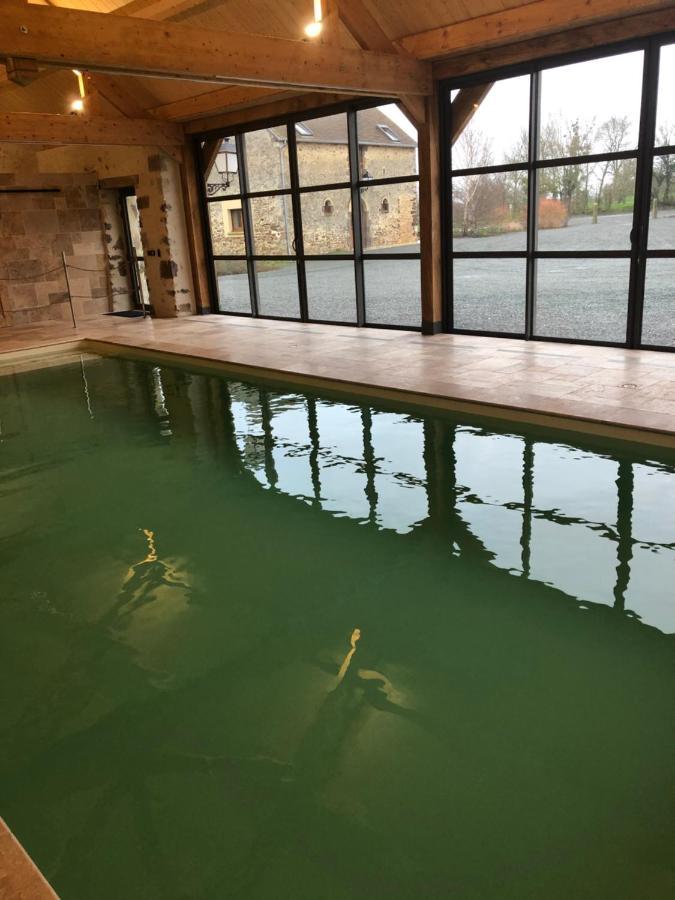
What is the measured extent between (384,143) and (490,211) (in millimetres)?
2310

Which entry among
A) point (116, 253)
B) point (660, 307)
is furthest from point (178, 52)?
point (660, 307)

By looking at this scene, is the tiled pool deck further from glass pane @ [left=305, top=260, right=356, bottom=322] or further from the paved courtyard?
glass pane @ [left=305, top=260, right=356, bottom=322]

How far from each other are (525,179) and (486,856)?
6844 mm

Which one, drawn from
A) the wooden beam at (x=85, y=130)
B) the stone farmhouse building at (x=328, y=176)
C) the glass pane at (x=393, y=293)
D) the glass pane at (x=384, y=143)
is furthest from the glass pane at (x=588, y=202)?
the wooden beam at (x=85, y=130)

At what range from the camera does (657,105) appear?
5934mm

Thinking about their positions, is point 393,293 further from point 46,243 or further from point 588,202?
point 588,202

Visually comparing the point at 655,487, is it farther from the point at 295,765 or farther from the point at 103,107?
the point at 103,107

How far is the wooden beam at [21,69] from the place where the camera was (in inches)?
180

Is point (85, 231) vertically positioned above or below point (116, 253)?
above

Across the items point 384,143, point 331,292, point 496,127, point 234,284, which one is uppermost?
point 384,143

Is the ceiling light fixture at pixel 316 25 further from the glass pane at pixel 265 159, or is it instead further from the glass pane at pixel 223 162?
the glass pane at pixel 265 159

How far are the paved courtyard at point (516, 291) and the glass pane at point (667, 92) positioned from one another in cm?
78

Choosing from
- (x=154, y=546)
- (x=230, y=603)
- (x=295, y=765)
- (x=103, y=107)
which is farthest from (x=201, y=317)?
(x=295, y=765)

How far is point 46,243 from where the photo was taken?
38.3 ft
